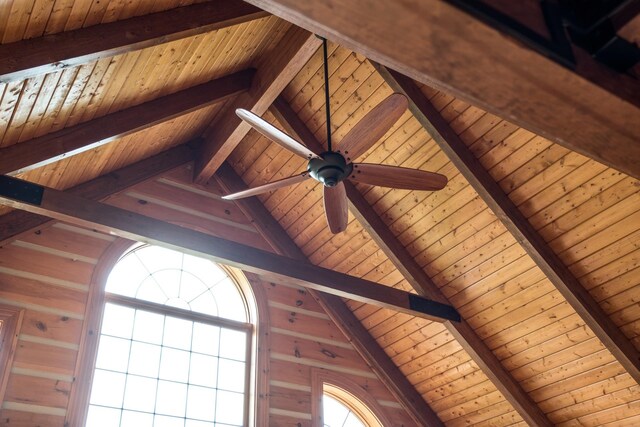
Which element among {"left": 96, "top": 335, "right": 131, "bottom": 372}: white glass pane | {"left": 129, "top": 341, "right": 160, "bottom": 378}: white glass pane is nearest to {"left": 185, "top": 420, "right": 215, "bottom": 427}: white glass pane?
{"left": 129, "top": 341, "right": 160, "bottom": 378}: white glass pane

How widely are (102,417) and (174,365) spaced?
840 mm

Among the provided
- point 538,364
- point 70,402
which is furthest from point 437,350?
point 70,402

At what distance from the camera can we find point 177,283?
6645 mm

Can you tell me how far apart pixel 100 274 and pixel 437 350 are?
358 centimetres

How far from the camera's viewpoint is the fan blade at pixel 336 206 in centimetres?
458

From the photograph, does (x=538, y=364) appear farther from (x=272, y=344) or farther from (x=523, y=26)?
(x=523, y=26)

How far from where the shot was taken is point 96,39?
3943 mm

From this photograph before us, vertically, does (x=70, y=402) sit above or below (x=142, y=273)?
below

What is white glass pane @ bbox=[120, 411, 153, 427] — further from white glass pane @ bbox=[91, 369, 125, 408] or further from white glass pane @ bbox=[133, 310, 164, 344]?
white glass pane @ bbox=[133, 310, 164, 344]

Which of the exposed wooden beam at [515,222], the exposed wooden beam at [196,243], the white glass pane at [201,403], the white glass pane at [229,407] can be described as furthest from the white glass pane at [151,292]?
the exposed wooden beam at [515,222]

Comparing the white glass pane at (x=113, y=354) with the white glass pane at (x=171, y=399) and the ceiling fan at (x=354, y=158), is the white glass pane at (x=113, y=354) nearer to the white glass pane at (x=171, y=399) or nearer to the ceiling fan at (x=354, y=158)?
the white glass pane at (x=171, y=399)

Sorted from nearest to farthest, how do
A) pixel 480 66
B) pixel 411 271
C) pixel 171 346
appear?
pixel 480 66 → pixel 171 346 → pixel 411 271

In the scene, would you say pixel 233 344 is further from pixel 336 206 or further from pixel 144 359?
pixel 336 206

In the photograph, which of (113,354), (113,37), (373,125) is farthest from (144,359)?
(373,125)
